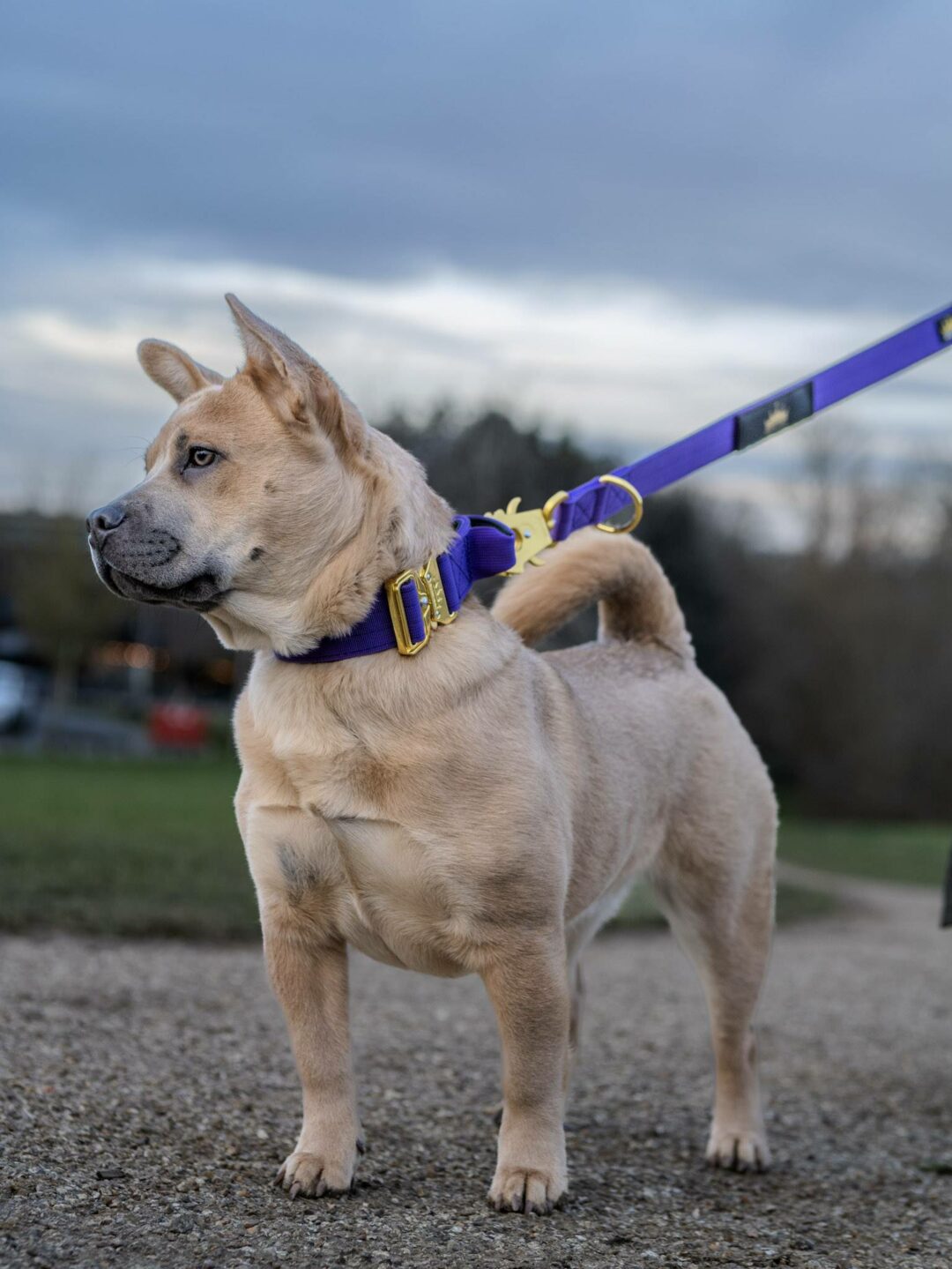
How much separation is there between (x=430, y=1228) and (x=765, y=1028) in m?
4.70

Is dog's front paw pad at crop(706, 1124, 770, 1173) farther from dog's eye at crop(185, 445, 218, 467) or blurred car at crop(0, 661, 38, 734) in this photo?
blurred car at crop(0, 661, 38, 734)

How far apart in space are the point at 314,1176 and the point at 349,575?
163cm

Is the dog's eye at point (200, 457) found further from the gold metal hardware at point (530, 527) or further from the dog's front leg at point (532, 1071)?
the dog's front leg at point (532, 1071)

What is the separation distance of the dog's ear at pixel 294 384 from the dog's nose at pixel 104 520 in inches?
18.7

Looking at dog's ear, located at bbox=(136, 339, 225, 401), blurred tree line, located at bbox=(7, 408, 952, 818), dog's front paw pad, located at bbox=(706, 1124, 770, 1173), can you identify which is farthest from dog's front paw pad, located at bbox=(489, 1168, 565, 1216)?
blurred tree line, located at bbox=(7, 408, 952, 818)

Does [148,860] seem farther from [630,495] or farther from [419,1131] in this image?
[630,495]

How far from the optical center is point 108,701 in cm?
5888

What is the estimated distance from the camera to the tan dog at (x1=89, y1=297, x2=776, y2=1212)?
3.50m

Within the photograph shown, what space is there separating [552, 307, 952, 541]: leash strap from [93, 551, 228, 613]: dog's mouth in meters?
1.61

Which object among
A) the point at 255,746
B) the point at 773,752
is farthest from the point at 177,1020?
the point at 773,752

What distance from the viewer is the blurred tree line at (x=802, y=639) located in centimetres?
4588

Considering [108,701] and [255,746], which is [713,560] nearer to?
[108,701]

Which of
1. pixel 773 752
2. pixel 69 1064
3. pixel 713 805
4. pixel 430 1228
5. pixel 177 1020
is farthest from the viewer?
pixel 773 752

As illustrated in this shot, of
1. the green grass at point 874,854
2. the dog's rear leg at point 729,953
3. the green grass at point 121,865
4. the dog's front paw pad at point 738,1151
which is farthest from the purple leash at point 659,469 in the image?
the green grass at point 874,854
